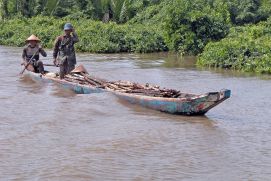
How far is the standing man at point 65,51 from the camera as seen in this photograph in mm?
11664

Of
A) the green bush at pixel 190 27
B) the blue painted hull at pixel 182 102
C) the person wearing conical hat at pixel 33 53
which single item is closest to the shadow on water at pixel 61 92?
the blue painted hull at pixel 182 102

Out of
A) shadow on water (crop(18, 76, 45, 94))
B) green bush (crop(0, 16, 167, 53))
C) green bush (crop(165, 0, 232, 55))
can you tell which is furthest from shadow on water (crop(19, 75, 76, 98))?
green bush (crop(0, 16, 167, 53))

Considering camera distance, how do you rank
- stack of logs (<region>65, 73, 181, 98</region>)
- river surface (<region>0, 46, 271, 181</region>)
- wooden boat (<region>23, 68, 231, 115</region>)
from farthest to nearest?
1. stack of logs (<region>65, 73, 181, 98</region>)
2. wooden boat (<region>23, 68, 231, 115</region>)
3. river surface (<region>0, 46, 271, 181</region>)

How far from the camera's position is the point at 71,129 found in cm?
789

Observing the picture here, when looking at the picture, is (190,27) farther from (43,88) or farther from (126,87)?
(126,87)

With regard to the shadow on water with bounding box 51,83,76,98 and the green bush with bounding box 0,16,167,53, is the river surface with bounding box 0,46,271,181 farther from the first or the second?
the green bush with bounding box 0,16,167,53

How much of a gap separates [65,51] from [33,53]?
6.72ft

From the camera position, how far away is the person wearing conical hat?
13.1 meters

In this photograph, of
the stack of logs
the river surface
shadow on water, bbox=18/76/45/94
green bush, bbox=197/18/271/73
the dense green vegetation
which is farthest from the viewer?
the dense green vegetation

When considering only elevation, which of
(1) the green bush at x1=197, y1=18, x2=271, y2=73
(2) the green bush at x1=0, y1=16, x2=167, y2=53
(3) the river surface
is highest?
(2) the green bush at x1=0, y1=16, x2=167, y2=53

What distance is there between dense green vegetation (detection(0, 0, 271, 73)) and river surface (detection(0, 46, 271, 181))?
4.68 meters

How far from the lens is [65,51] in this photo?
11.8 metres

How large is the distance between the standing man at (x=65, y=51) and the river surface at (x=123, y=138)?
625 millimetres

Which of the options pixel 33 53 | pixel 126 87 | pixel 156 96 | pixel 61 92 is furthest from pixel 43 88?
pixel 156 96
